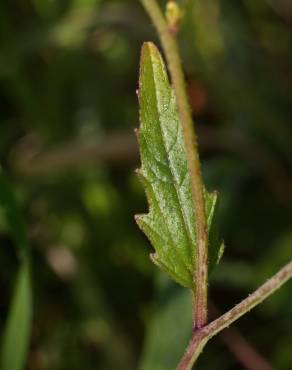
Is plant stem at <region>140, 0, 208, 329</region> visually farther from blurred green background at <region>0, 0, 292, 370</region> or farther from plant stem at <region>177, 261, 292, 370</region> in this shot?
blurred green background at <region>0, 0, 292, 370</region>

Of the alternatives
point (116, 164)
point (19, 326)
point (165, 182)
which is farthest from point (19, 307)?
point (116, 164)

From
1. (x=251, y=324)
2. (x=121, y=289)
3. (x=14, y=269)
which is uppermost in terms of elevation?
(x=14, y=269)

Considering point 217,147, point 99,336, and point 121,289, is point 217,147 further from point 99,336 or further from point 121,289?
point 99,336

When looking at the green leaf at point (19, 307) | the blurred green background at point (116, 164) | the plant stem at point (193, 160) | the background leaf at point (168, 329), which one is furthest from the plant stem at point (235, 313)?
the blurred green background at point (116, 164)

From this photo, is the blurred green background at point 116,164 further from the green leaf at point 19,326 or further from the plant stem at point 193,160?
the plant stem at point 193,160

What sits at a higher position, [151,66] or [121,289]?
[151,66]

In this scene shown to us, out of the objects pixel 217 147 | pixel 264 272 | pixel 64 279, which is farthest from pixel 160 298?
pixel 217 147

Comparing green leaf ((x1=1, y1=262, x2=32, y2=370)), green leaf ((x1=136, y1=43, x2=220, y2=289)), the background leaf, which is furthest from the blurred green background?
green leaf ((x1=136, y1=43, x2=220, y2=289))
